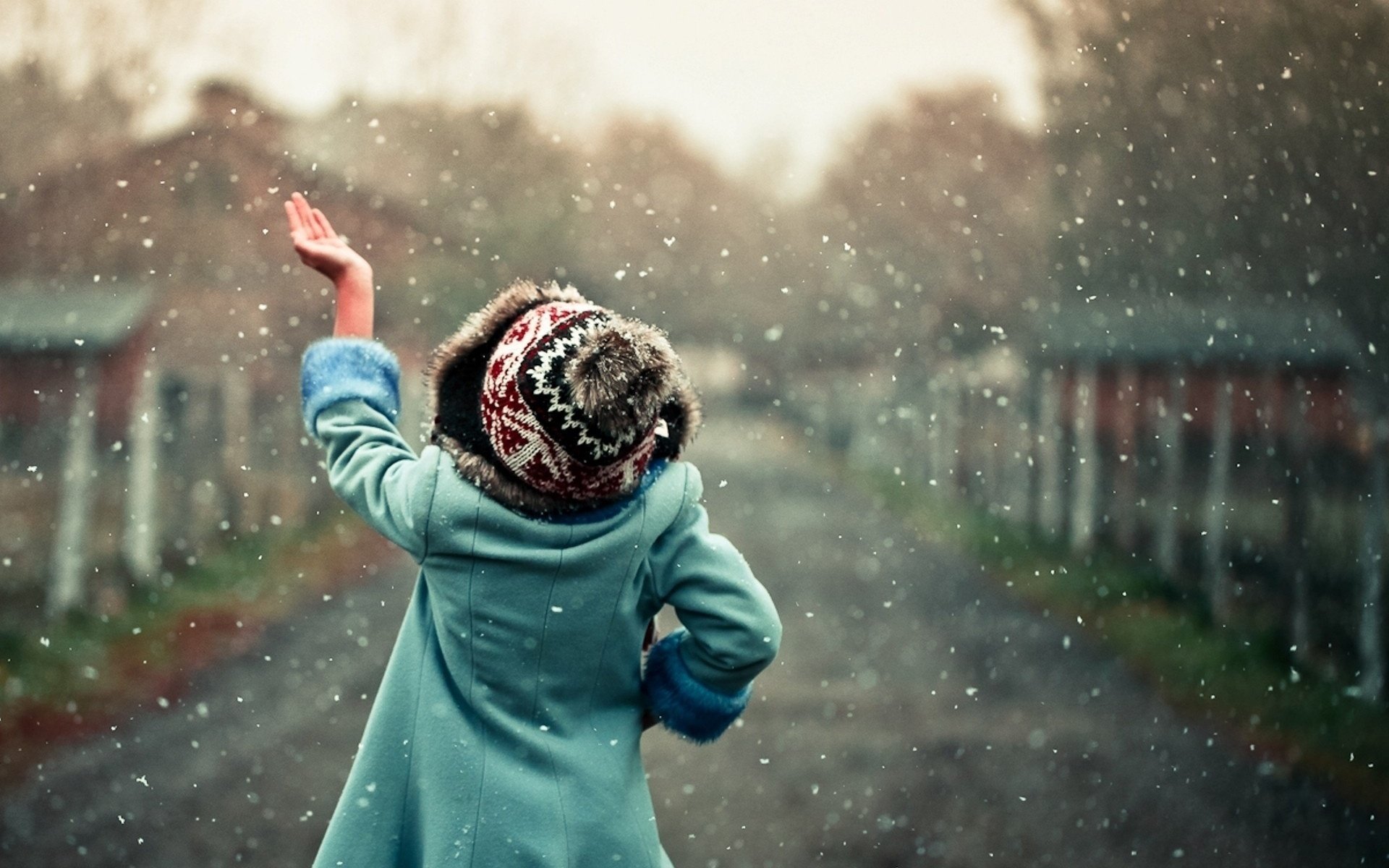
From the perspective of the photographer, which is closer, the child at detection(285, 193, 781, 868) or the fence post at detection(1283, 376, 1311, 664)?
the child at detection(285, 193, 781, 868)

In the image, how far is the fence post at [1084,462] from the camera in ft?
36.9

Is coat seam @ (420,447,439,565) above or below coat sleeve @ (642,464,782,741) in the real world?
above

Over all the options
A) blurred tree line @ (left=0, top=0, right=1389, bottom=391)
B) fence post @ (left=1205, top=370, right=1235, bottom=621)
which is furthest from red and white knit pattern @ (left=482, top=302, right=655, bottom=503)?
fence post @ (left=1205, top=370, right=1235, bottom=621)

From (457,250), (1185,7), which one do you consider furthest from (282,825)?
(457,250)

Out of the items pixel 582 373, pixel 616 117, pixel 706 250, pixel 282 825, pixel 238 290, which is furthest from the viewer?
pixel 706 250

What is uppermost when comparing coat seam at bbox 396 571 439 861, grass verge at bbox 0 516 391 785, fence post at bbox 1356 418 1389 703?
coat seam at bbox 396 571 439 861

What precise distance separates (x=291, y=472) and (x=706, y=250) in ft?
53.3

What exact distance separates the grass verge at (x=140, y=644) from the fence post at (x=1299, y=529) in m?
5.73

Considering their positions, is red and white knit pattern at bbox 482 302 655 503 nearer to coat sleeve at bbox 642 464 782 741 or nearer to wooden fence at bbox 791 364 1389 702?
coat sleeve at bbox 642 464 782 741

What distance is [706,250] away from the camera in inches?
1022

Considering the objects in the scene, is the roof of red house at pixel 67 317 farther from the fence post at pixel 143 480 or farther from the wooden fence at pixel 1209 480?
the wooden fence at pixel 1209 480

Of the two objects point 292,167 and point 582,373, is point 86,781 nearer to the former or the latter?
point 582,373

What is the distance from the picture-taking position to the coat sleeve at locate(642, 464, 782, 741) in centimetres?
173

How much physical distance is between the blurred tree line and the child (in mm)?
2315
